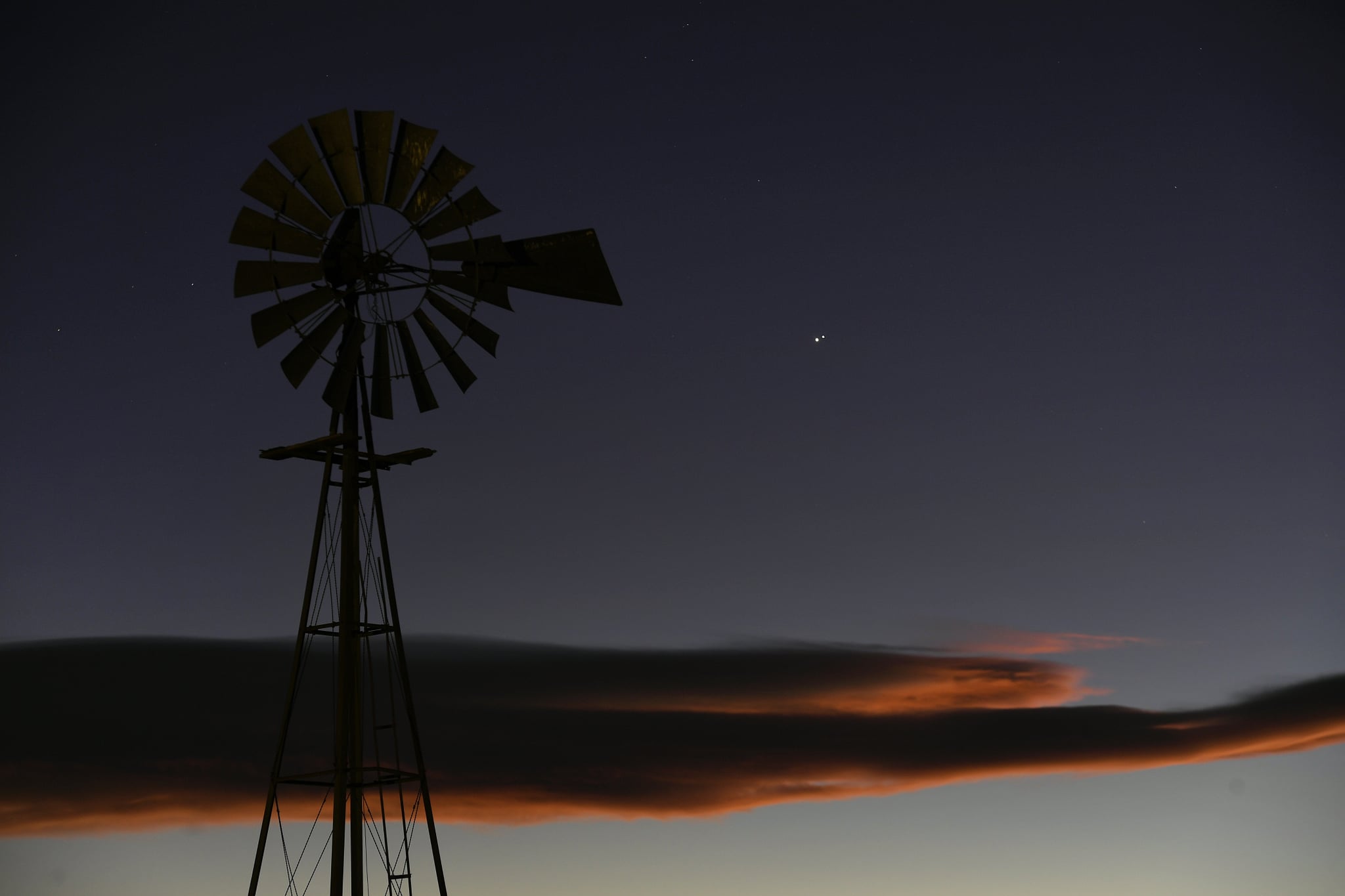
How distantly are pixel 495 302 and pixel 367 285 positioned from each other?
1645mm

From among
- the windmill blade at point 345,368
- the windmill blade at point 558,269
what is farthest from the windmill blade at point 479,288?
the windmill blade at point 345,368

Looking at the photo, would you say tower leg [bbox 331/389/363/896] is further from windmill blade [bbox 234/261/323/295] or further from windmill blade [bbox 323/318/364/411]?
windmill blade [bbox 234/261/323/295]

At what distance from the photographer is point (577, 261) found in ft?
53.1

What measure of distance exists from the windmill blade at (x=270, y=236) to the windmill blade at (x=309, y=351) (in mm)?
853

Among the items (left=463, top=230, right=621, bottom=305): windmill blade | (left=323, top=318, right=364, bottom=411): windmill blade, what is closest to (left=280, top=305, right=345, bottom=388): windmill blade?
(left=323, top=318, right=364, bottom=411): windmill blade

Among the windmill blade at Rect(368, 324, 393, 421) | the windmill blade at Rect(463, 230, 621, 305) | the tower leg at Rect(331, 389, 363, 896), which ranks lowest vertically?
the tower leg at Rect(331, 389, 363, 896)

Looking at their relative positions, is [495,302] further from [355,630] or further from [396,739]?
[396,739]

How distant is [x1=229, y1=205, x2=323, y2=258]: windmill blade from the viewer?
15.7 metres

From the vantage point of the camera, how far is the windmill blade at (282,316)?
15.9 m

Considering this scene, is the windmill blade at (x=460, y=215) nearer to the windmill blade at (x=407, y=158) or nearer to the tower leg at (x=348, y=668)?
the windmill blade at (x=407, y=158)

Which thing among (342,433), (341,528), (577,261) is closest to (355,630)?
(341,528)

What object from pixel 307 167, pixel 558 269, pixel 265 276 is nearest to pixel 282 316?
pixel 265 276

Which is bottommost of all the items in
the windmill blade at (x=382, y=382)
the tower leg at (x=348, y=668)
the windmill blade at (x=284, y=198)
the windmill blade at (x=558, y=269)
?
the tower leg at (x=348, y=668)

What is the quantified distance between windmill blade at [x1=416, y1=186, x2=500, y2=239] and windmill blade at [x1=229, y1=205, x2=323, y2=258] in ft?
4.48
